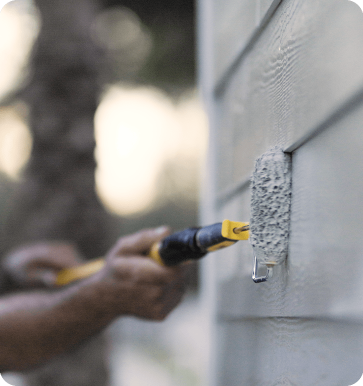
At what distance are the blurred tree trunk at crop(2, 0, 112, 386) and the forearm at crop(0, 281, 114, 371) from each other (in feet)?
2.78

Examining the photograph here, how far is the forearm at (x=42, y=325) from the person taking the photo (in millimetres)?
876

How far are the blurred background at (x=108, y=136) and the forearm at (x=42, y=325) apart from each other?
0.66m

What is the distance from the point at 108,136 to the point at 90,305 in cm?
306

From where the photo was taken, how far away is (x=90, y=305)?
0.84m

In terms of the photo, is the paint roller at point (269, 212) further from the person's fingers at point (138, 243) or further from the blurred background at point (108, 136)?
the blurred background at point (108, 136)

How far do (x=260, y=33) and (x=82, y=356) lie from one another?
1680 millimetres

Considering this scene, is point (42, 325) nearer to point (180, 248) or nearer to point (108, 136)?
point (180, 248)

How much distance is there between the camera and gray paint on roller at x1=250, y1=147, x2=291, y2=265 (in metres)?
0.41

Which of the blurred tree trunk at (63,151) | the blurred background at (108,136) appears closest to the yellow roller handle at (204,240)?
the blurred background at (108,136)

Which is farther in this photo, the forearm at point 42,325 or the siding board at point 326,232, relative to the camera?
the forearm at point 42,325

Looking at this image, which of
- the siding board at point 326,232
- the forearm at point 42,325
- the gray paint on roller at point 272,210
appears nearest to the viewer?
the siding board at point 326,232

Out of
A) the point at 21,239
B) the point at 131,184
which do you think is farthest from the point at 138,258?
the point at 131,184

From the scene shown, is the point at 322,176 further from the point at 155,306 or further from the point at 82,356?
the point at 82,356

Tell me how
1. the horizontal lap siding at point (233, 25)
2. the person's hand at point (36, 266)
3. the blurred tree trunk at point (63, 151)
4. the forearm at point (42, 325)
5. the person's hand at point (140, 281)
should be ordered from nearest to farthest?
1. the horizontal lap siding at point (233, 25)
2. the person's hand at point (140, 281)
3. the forearm at point (42, 325)
4. the person's hand at point (36, 266)
5. the blurred tree trunk at point (63, 151)
